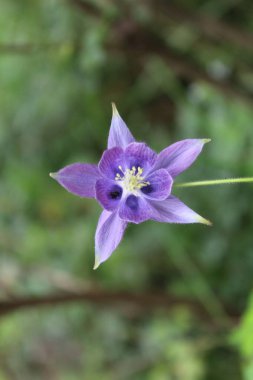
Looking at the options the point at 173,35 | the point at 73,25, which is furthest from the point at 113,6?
the point at 173,35

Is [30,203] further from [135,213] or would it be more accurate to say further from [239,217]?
[135,213]

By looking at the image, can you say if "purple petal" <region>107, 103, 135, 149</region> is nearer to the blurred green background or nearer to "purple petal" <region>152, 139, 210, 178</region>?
"purple petal" <region>152, 139, 210, 178</region>

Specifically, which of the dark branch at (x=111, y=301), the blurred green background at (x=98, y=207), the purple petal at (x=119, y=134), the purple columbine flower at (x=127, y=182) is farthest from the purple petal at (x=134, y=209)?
the blurred green background at (x=98, y=207)

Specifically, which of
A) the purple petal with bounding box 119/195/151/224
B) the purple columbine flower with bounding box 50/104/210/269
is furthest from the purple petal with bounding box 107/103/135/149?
the purple petal with bounding box 119/195/151/224

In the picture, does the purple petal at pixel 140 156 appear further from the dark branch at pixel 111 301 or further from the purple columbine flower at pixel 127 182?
the dark branch at pixel 111 301

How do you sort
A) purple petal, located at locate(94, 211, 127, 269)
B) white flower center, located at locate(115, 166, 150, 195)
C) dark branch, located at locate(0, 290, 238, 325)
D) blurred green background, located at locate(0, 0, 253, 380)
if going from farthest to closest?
blurred green background, located at locate(0, 0, 253, 380), dark branch, located at locate(0, 290, 238, 325), white flower center, located at locate(115, 166, 150, 195), purple petal, located at locate(94, 211, 127, 269)
